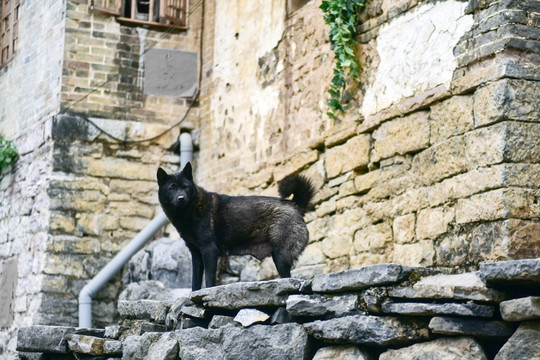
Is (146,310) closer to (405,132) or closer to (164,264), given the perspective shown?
(405,132)

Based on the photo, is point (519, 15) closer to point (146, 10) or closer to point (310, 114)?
point (310, 114)

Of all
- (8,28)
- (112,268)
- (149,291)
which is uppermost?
(8,28)

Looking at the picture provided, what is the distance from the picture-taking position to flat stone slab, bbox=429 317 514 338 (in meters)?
3.84

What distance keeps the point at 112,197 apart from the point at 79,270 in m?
0.98

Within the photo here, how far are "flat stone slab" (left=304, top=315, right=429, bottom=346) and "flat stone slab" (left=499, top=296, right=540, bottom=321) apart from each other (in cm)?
46

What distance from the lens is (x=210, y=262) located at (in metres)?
6.03

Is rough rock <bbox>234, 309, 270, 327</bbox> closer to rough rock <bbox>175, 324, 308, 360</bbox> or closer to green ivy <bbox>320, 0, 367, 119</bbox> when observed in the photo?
rough rock <bbox>175, 324, 308, 360</bbox>

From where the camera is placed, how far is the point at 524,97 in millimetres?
6219

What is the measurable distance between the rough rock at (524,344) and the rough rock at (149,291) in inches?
206

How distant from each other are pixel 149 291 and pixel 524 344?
6.03 metres

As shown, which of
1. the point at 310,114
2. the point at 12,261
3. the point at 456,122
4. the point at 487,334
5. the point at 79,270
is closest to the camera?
the point at 487,334

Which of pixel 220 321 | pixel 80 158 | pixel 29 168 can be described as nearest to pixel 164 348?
pixel 220 321

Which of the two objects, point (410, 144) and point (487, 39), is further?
point (410, 144)

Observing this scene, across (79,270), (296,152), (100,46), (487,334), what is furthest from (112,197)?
(487,334)
